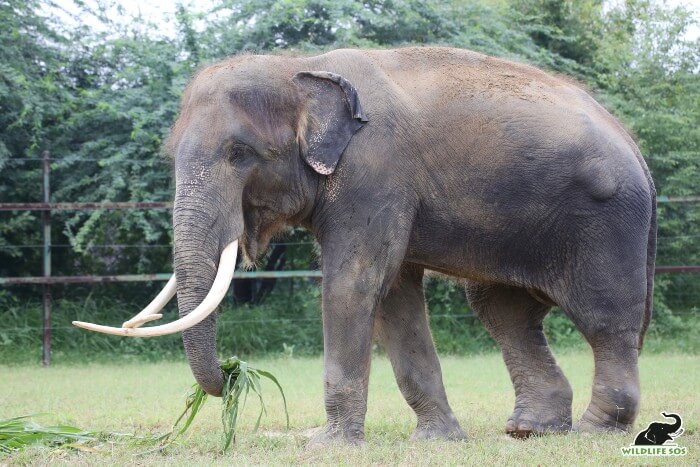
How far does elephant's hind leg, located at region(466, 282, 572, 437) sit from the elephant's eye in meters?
2.38

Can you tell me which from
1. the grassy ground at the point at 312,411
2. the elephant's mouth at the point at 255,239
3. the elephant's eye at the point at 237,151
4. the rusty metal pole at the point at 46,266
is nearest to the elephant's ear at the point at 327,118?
the elephant's eye at the point at 237,151

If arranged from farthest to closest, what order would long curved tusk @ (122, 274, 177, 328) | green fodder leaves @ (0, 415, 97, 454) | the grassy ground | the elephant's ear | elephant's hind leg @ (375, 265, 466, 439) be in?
elephant's hind leg @ (375, 265, 466, 439) → the elephant's ear → green fodder leaves @ (0, 415, 97, 454) → the grassy ground → long curved tusk @ (122, 274, 177, 328)

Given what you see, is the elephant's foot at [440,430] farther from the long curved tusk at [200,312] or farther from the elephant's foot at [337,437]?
the long curved tusk at [200,312]

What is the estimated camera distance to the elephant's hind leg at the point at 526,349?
7.85 m

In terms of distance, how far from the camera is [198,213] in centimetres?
641

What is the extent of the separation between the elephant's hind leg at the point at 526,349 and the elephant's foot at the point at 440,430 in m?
0.61

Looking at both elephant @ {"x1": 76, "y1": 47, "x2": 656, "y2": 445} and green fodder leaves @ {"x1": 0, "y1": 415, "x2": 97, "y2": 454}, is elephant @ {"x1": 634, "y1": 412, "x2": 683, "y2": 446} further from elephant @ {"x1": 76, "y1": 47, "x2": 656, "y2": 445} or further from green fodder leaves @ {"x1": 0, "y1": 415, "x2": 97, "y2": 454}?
green fodder leaves @ {"x1": 0, "y1": 415, "x2": 97, "y2": 454}

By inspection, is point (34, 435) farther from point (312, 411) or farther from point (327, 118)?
point (312, 411)

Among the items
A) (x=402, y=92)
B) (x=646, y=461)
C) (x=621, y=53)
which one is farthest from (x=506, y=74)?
(x=621, y=53)

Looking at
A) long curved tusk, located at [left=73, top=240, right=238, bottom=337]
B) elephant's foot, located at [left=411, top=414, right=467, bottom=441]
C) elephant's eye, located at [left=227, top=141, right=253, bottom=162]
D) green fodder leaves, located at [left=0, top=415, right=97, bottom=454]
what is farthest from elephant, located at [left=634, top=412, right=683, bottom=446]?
green fodder leaves, located at [left=0, top=415, right=97, bottom=454]

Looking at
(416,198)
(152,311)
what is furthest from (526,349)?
(152,311)

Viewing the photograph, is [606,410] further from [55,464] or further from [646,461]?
[55,464]

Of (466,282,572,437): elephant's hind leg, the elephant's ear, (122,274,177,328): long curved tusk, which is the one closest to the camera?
(122,274,177,328): long curved tusk

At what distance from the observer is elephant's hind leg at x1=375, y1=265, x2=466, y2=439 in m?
7.41
